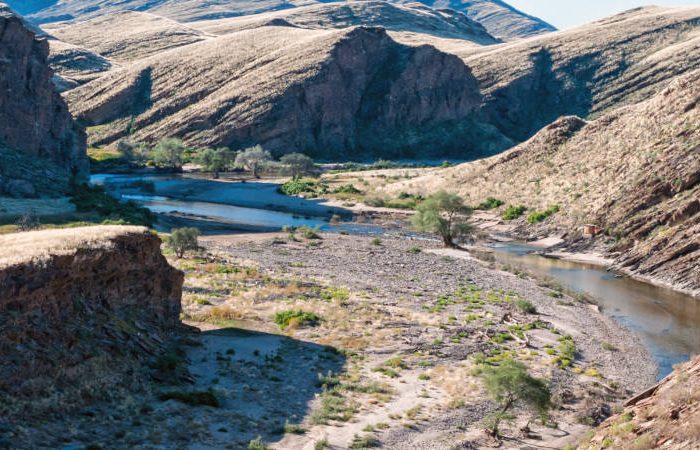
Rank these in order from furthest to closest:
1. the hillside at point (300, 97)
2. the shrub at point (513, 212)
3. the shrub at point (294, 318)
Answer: the hillside at point (300, 97), the shrub at point (513, 212), the shrub at point (294, 318)

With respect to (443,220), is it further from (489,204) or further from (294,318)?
(294,318)

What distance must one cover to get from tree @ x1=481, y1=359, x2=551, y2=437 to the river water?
10.8 meters

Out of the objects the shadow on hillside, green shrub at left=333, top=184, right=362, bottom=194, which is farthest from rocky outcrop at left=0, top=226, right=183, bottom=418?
green shrub at left=333, top=184, right=362, bottom=194

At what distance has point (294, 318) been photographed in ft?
115

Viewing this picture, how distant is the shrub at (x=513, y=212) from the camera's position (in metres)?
78.8

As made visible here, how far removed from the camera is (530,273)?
53.9 meters

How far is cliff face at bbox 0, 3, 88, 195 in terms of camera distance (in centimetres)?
8569

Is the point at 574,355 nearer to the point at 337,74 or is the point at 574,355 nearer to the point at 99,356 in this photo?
the point at 99,356

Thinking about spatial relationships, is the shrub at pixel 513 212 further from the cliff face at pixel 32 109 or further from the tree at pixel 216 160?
the tree at pixel 216 160

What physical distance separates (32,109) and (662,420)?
288 feet

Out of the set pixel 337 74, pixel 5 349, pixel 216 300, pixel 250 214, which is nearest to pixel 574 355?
pixel 216 300

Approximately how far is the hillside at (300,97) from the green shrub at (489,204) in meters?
76.7

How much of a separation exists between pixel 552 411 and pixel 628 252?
36866mm

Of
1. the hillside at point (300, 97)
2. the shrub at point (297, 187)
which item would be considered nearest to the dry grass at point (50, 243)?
the shrub at point (297, 187)
